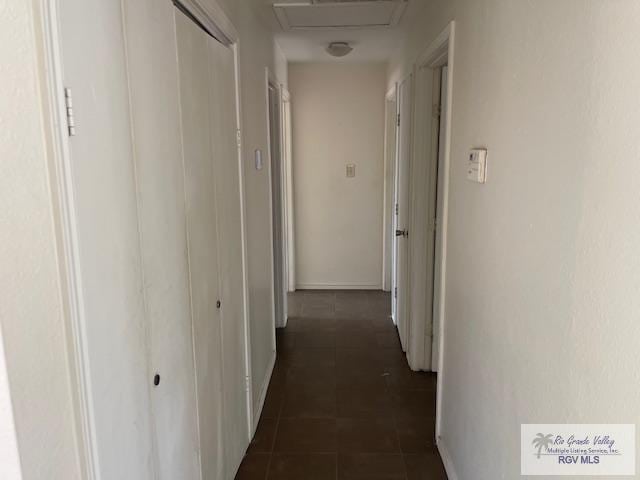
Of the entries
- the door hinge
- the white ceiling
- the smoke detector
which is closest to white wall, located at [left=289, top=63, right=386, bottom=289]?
the white ceiling

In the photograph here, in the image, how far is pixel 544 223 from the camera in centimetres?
119

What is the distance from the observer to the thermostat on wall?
168 cm

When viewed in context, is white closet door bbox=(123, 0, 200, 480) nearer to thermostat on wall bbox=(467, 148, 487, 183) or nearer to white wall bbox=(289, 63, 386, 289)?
thermostat on wall bbox=(467, 148, 487, 183)

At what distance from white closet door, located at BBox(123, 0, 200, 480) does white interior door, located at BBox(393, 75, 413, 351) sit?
6.97ft

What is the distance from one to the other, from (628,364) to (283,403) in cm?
233

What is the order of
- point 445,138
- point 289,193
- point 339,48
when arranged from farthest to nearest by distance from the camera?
point 289,193 < point 339,48 < point 445,138

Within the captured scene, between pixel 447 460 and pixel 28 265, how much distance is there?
6.93ft

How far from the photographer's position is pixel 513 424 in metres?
1.42

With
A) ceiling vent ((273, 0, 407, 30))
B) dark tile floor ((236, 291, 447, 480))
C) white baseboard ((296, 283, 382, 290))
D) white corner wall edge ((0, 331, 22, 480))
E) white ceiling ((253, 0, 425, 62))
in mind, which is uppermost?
white ceiling ((253, 0, 425, 62))

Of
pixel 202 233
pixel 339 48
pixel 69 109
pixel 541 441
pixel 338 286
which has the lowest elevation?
pixel 338 286

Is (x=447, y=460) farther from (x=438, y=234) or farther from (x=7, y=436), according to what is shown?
(x=7, y=436)

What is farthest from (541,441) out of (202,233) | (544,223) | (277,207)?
(277,207)

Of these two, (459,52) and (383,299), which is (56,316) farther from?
(383,299)

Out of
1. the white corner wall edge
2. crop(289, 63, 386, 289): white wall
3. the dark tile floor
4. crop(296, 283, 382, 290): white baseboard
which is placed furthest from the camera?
crop(296, 283, 382, 290): white baseboard
